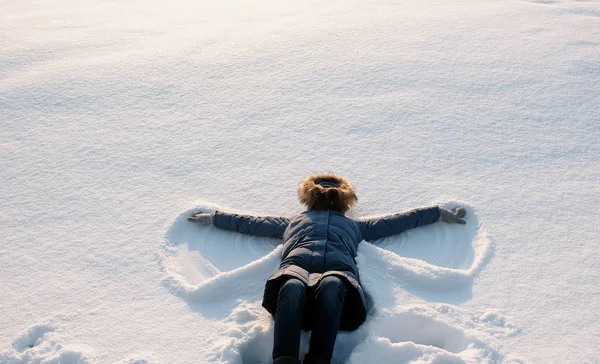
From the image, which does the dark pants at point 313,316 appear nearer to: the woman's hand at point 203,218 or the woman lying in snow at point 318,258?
the woman lying in snow at point 318,258

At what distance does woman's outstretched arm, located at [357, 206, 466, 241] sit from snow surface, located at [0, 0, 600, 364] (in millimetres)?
85

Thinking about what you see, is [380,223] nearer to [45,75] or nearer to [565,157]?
[565,157]

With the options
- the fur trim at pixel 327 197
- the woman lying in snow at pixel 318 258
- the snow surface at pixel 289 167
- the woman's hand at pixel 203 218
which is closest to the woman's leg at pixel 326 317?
the woman lying in snow at pixel 318 258

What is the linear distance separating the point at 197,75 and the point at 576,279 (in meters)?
3.57

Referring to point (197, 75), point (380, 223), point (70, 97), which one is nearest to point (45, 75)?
point (70, 97)

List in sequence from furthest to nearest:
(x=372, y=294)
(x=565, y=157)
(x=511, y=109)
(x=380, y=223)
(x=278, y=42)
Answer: (x=278, y=42) → (x=511, y=109) → (x=565, y=157) → (x=380, y=223) → (x=372, y=294)

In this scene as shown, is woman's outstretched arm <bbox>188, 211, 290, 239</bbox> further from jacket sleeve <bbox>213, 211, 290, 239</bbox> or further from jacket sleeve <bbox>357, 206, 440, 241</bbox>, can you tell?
jacket sleeve <bbox>357, 206, 440, 241</bbox>

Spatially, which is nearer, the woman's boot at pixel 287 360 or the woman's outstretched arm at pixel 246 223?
the woman's boot at pixel 287 360

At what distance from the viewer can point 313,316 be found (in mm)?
3098

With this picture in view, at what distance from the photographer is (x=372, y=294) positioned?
348 centimetres

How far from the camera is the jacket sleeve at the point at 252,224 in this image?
3906mm

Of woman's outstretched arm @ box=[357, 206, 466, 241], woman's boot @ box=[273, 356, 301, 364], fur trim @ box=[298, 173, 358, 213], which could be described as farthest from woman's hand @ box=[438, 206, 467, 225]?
woman's boot @ box=[273, 356, 301, 364]

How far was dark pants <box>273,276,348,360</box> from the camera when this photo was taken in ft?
9.82

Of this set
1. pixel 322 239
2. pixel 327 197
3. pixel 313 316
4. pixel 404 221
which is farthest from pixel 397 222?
pixel 313 316
